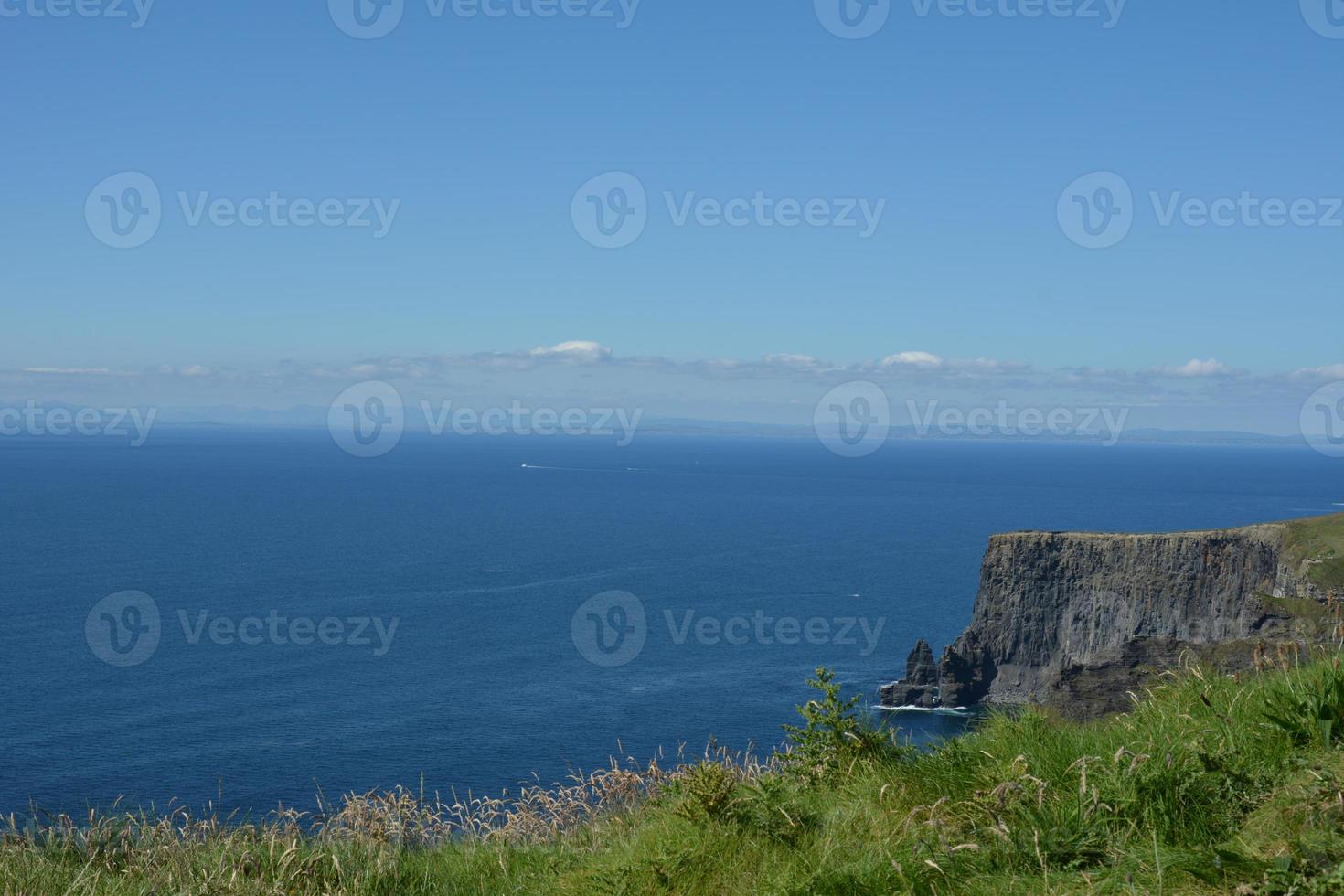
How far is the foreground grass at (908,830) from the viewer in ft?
17.8

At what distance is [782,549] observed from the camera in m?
133

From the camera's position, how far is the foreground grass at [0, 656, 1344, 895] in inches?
213

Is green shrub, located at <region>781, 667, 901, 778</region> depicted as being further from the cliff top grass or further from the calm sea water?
the cliff top grass

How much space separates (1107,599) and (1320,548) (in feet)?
48.5

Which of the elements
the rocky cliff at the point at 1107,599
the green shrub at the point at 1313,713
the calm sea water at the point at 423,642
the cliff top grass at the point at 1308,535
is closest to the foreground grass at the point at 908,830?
the green shrub at the point at 1313,713

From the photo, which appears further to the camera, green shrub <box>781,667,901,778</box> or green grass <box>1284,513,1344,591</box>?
green grass <box>1284,513,1344,591</box>

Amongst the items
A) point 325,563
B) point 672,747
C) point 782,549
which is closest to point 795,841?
point 672,747

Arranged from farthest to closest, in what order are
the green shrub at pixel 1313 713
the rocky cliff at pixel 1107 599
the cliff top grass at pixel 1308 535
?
the rocky cliff at pixel 1107 599, the cliff top grass at pixel 1308 535, the green shrub at pixel 1313 713

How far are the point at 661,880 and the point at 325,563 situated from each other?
117 metres

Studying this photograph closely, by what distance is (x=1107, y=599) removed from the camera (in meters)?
73.2

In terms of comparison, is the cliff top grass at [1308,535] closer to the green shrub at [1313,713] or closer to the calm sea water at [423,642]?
the calm sea water at [423,642]

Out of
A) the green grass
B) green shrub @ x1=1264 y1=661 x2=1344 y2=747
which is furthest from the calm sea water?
the green grass

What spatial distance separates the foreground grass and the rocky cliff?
53.0 metres

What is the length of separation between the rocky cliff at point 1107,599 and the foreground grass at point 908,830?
5303cm
